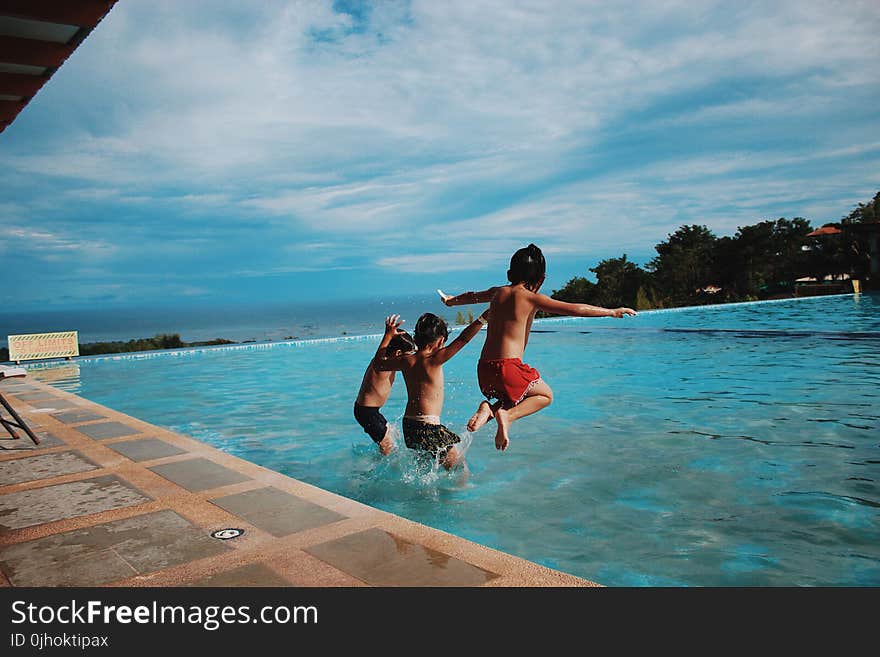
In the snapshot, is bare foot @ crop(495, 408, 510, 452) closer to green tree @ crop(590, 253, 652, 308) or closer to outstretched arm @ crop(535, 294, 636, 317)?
outstretched arm @ crop(535, 294, 636, 317)

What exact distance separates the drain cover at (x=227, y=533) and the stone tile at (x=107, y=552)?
46 millimetres

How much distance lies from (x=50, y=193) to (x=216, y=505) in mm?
107680

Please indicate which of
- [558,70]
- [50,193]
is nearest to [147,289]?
[50,193]

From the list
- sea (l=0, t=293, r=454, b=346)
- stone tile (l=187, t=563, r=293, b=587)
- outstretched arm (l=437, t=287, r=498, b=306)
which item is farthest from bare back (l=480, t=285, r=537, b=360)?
sea (l=0, t=293, r=454, b=346)

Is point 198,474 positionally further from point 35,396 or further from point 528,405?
point 35,396

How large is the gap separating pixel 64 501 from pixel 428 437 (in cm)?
276

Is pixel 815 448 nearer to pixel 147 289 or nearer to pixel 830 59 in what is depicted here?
pixel 830 59

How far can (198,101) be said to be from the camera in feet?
95.4

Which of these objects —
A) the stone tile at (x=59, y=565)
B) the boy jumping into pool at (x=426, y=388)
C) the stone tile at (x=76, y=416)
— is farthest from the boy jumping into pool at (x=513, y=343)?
the stone tile at (x=76, y=416)

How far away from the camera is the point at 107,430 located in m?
6.47

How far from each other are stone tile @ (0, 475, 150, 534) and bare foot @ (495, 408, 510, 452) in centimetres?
235

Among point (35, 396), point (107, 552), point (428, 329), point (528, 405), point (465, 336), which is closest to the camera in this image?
point (107, 552)

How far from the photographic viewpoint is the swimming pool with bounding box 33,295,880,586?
4047 millimetres

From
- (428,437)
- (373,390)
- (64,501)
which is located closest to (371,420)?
(373,390)
